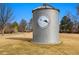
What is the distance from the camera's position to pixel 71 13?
1.83m

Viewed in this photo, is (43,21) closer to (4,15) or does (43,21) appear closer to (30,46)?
(30,46)

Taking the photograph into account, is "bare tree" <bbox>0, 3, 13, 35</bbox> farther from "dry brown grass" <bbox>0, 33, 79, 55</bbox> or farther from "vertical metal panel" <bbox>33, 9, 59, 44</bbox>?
"vertical metal panel" <bbox>33, 9, 59, 44</bbox>

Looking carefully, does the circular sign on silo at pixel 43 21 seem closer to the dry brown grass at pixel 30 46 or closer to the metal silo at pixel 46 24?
the metal silo at pixel 46 24

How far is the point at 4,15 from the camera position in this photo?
185 centimetres

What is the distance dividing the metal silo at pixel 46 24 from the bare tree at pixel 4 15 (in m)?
0.30

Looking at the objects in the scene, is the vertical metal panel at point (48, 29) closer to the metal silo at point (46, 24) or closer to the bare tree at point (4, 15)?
the metal silo at point (46, 24)

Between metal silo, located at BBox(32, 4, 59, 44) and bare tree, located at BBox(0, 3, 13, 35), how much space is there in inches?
11.8

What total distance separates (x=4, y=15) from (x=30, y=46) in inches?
19.7

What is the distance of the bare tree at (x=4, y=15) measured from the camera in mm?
1854

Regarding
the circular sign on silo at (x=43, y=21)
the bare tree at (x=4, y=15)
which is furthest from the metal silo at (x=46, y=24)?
the bare tree at (x=4, y=15)

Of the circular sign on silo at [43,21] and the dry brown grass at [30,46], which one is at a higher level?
the circular sign on silo at [43,21]

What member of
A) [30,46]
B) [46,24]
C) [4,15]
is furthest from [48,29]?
[4,15]

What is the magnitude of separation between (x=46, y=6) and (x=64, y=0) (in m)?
0.24

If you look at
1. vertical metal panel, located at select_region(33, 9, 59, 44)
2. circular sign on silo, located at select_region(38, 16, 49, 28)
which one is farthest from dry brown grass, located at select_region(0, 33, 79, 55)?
circular sign on silo, located at select_region(38, 16, 49, 28)
